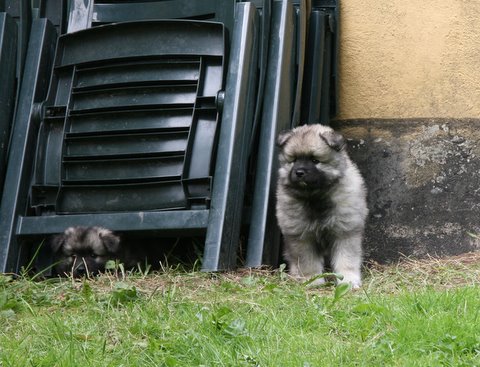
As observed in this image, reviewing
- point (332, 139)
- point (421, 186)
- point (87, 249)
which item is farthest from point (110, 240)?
point (421, 186)

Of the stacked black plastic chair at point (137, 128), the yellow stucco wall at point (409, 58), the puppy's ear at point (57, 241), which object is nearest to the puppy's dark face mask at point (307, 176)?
the stacked black plastic chair at point (137, 128)

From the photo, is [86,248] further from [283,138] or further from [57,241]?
[283,138]

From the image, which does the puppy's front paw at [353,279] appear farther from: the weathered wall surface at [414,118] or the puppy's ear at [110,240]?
the puppy's ear at [110,240]

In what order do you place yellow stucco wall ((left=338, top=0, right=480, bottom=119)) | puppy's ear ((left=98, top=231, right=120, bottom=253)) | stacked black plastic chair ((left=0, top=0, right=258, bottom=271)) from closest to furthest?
stacked black plastic chair ((left=0, top=0, right=258, bottom=271)), puppy's ear ((left=98, top=231, right=120, bottom=253)), yellow stucco wall ((left=338, top=0, right=480, bottom=119))

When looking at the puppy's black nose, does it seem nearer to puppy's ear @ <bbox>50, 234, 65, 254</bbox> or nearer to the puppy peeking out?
the puppy peeking out

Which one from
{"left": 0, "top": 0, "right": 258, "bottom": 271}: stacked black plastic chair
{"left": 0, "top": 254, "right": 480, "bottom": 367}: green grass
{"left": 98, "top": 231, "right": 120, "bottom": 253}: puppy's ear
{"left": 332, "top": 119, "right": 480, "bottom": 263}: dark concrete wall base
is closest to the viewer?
{"left": 0, "top": 254, "right": 480, "bottom": 367}: green grass

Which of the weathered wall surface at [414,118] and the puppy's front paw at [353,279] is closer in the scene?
the puppy's front paw at [353,279]

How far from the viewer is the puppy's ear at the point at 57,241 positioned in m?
5.88

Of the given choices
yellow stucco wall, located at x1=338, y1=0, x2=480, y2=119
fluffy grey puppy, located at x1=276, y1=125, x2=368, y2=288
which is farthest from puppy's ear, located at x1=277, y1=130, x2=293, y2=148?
yellow stucco wall, located at x1=338, y1=0, x2=480, y2=119

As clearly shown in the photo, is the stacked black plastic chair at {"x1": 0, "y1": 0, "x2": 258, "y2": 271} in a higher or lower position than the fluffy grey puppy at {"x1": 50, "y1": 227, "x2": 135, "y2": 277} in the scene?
higher

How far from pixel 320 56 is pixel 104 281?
2.36 meters

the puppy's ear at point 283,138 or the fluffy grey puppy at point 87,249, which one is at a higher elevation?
the puppy's ear at point 283,138

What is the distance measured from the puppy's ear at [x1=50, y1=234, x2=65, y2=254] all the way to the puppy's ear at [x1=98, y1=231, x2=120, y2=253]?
26 centimetres

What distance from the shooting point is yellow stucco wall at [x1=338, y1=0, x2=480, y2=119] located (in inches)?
259
